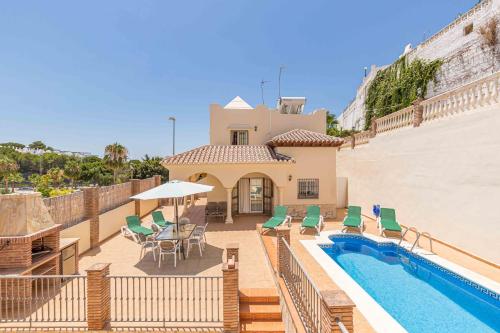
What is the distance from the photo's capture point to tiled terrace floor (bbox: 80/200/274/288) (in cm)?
880

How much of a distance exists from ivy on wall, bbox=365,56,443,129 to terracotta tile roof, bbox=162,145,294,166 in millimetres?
19167

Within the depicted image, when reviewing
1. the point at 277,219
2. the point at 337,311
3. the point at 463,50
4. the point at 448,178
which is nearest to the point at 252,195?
the point at 277,219

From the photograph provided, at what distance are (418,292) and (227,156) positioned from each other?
12835 mm

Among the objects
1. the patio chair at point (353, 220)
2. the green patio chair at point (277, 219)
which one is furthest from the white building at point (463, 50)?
the green patio chair at point (277, 219)

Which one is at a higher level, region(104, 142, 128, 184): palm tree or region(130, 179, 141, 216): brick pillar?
region(104, 142, 128, 184): palm tree

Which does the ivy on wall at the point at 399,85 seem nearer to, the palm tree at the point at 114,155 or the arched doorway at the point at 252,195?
the arched doorway at the point at 252,195

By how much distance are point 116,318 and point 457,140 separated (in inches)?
622

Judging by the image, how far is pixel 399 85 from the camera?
90.7 feet

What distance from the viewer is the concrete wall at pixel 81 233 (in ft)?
33.1

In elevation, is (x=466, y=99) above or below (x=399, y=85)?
below

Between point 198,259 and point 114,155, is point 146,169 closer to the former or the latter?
point 114,155

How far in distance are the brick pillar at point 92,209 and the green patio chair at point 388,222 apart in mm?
15880

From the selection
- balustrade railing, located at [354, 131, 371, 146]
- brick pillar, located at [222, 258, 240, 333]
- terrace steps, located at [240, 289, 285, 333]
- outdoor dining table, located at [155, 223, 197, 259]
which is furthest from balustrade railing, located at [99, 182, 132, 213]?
balustrade railing, located at [354, 131, 371, 146]

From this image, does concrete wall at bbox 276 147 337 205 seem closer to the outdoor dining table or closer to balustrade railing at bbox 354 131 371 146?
balustrade railing at bbox 354 131 371 146
